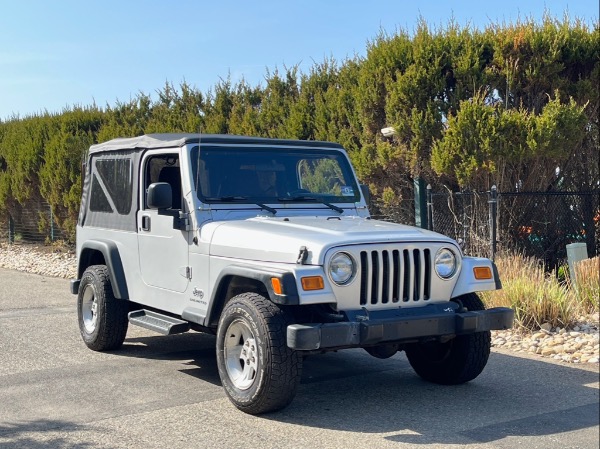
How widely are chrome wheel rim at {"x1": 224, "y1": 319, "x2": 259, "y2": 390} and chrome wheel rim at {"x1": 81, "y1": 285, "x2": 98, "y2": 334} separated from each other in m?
2.68

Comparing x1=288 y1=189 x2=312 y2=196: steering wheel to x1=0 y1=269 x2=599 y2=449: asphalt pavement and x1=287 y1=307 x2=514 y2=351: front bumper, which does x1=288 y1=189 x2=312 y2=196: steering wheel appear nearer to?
x1=0 y1=269 x2=599 y2=449: asphalt pavement

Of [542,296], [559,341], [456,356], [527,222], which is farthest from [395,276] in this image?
[527,222]

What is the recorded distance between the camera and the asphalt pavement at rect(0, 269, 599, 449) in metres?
5.20

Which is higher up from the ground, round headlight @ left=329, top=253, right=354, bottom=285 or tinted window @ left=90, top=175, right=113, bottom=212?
tinted window @ left=90, top=175, right=113, bottom=212

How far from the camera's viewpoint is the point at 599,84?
10930 millimetres

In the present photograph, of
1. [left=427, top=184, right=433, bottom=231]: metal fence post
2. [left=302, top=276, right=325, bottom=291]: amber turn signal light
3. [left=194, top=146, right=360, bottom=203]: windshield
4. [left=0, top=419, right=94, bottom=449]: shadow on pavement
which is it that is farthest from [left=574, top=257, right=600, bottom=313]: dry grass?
[left=0, top=419, right=94, bottom=449]: shadow on pavement

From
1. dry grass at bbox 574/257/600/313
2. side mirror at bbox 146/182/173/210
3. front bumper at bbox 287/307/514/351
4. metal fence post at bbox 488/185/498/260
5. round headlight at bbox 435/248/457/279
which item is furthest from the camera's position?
metal fence post at bbox 488/185/498/260

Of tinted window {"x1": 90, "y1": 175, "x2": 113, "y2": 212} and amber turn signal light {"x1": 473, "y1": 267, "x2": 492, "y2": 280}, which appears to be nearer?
amber turn signal light {"x1": 473, "y1": 267, "x2": 492, "y2": 280}

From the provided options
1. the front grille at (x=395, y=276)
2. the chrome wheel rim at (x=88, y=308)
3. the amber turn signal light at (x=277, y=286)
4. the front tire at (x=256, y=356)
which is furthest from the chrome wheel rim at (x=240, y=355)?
the chrome wheel rim at (x=88, y=308)

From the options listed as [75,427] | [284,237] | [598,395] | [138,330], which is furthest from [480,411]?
[138,330]

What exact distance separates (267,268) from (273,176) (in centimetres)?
162

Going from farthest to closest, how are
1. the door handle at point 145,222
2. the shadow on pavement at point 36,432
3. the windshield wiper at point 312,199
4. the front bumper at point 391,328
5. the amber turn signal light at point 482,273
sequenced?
the door handle at point 145,222
the windshield wiper at point 312,199
the amber turn signal light at point 482,273
the front bumper at point 391,328
the shadow on pavement at point 36,432

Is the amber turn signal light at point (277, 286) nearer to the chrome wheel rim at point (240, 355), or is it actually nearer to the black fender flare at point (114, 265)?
the chrome wheel rim at point (240, 355)

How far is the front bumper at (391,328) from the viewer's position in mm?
5277
